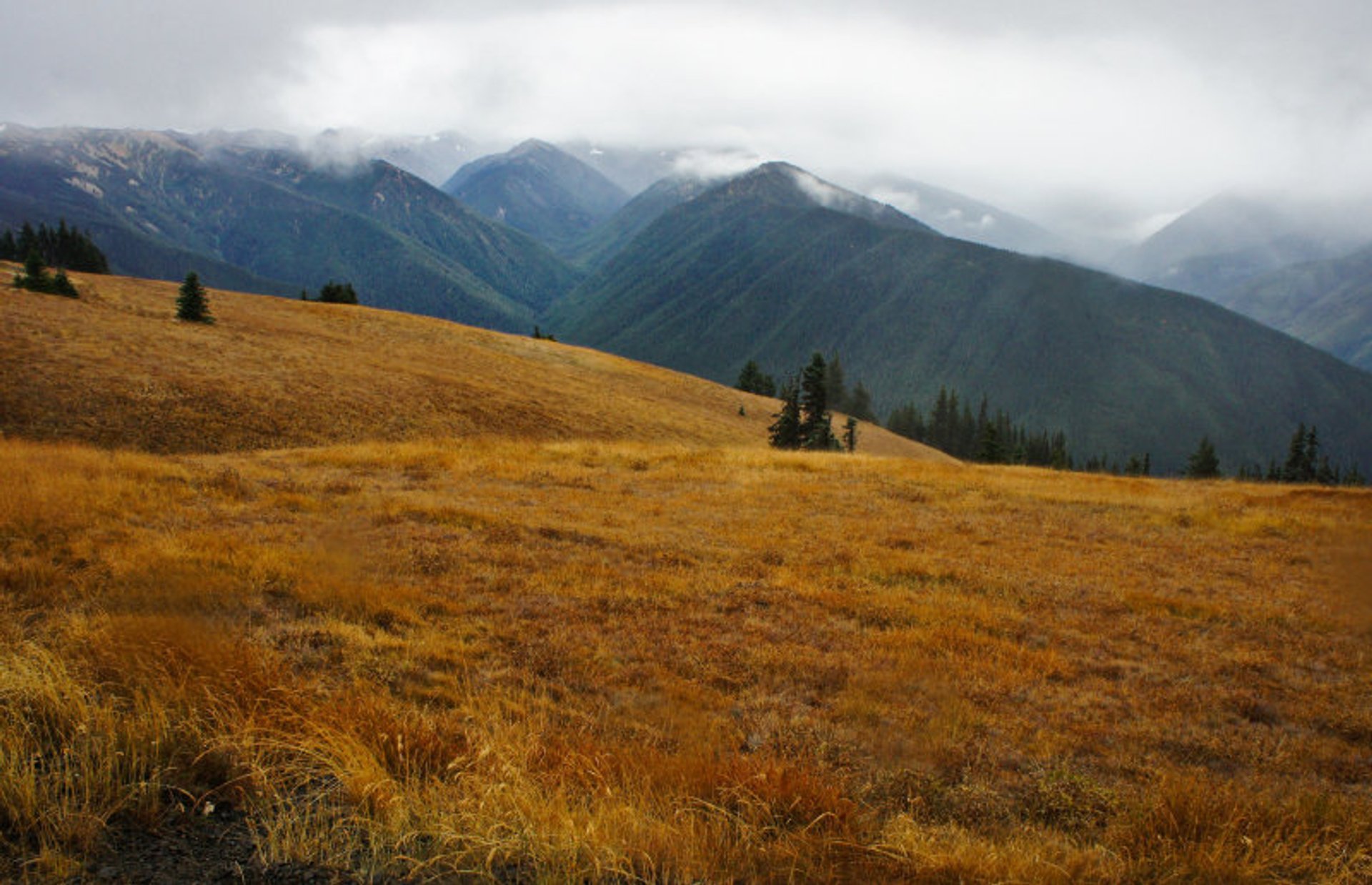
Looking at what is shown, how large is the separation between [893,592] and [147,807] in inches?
346

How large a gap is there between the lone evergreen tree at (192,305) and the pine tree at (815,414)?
137 feet

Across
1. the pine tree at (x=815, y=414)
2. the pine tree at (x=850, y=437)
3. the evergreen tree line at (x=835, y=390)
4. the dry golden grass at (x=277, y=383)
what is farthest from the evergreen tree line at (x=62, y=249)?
the pine tree at (x=850, y=437)

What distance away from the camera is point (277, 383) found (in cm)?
2834

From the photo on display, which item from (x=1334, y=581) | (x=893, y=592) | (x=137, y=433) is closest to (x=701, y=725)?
(x=893, y=592)

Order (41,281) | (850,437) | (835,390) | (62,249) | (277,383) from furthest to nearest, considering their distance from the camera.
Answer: (835,390), (62,249), (850,437), (41,281), (277,383)

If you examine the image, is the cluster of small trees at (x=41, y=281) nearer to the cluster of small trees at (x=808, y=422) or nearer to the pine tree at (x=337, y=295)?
the pine tree at (x=337, y=295)

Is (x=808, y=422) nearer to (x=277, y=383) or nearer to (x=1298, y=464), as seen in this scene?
(x=277, y=383)

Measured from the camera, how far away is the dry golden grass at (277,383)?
21844 millimetres

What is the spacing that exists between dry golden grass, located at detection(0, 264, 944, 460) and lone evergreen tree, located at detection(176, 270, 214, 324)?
37.2 inches

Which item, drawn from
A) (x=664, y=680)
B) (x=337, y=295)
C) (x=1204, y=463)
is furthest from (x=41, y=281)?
(x=1204, y=463)

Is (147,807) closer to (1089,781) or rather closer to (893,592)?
(1089,781)

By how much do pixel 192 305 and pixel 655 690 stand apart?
46420mm

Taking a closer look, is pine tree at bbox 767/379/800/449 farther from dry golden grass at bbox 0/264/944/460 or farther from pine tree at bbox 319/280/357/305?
pine tree at bbox 319/280/357/305

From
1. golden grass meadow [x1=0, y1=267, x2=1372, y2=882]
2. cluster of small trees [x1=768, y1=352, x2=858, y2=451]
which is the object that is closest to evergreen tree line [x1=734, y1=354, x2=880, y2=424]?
cluster of small trees [x1=768, y1=352, x2=858, y2=451]
